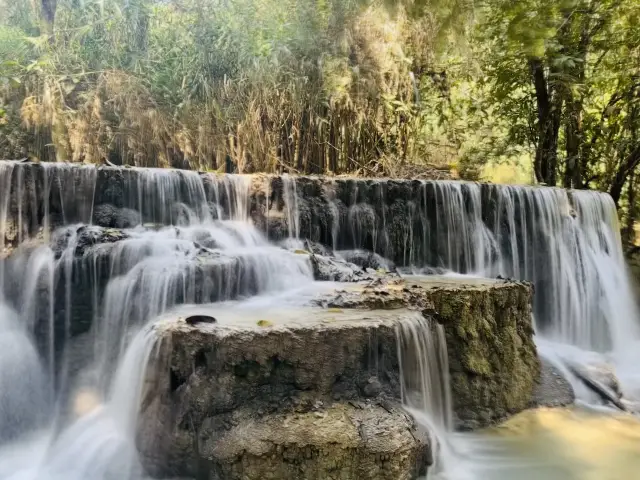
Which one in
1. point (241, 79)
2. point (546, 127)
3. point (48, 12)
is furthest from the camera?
point (546, 127)

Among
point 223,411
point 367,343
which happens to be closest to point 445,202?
point 367,343

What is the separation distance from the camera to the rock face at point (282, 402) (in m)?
3.21

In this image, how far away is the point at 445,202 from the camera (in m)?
7.37

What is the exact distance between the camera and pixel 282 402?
11.1 ft

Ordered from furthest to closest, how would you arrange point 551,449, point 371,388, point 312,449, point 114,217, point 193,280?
point 114,217
point 193,280
point 551,449
point 371,388
point 312,449

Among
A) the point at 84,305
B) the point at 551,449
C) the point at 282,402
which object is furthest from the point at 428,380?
the point at 84,305

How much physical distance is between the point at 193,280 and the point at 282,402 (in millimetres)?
1670

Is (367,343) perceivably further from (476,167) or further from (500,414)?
(476,167)

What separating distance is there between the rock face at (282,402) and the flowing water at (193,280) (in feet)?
0.76

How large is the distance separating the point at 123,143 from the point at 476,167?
738 cm

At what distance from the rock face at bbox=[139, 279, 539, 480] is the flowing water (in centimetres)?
23

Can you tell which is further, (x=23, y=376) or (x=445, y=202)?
(x=445, y=202)

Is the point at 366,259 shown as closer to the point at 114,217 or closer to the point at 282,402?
the point at 114,217

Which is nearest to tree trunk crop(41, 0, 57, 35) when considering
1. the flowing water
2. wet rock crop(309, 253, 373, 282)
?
the flowing water
